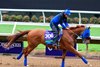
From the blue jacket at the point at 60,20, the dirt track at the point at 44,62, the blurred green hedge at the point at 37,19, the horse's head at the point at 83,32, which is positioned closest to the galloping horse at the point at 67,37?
the horse's head at the point at 83,32

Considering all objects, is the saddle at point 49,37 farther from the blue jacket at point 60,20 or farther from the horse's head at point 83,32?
the horse's head at point 83,32

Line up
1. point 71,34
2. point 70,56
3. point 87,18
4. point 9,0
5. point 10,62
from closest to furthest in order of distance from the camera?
1. point 71,34
2. point 10,62
3. point 70,56
4. point 87,18
5. point 9,0

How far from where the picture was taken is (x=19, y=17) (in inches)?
861

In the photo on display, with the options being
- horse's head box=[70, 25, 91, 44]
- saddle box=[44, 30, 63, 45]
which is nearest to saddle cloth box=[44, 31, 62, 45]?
saddle box=[44, 30, 63, 45]

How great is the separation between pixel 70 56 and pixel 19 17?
10029 millimetres

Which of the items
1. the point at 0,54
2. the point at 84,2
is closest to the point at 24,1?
the point at 84,2

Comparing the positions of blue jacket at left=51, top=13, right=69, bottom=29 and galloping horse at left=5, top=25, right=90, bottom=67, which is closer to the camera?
blue jacket at left=51, top=13, right=69, bottom=29

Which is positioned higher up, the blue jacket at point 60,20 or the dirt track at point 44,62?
the blue jacket at point 60,20

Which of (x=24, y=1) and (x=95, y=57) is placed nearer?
(x=95, y=57)

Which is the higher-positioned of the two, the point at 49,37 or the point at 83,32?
the point at 83,32

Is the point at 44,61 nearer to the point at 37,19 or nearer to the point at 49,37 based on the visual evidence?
the point at 49,37

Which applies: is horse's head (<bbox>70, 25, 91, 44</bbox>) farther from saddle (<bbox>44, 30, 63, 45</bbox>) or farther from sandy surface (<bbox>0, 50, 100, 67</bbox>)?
sandy surface (<bbox>0, 50, 100, 67</bbox>)

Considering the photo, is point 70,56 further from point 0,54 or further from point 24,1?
point 24,1

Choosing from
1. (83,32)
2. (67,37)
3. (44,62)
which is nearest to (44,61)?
(44,62)
